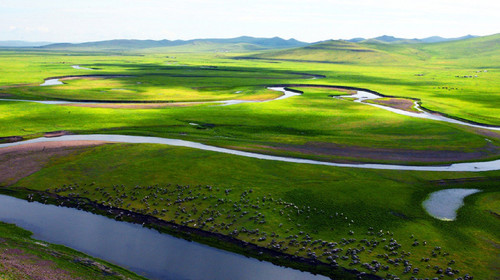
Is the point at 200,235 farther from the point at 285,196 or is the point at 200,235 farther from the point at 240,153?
the point at 240,153

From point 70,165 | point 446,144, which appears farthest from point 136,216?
point 446,144

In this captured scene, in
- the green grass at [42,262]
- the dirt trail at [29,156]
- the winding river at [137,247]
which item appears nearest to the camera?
the green grass at [42,262]

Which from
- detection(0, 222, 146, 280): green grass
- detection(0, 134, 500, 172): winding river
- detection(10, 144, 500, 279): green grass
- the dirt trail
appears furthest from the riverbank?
detection(0, 134, 500, 172): winding river

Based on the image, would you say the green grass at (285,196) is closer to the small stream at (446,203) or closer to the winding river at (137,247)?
the small stream at (446,203)

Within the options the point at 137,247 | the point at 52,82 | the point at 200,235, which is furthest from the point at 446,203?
the point at 52,82

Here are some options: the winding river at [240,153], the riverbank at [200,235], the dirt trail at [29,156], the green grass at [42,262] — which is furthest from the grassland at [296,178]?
the green grass at [42,262]
